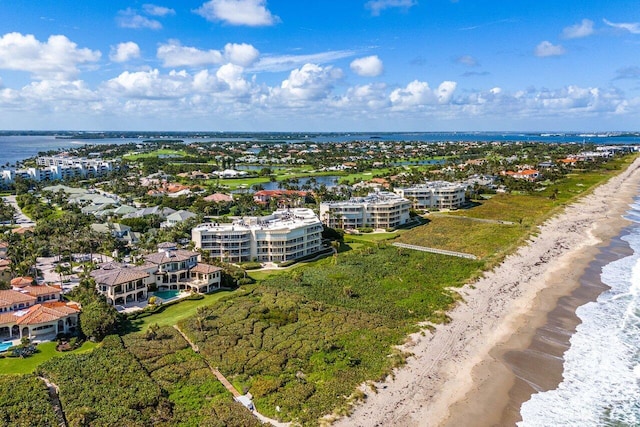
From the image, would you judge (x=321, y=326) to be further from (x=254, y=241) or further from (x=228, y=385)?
(x=254, y=241)

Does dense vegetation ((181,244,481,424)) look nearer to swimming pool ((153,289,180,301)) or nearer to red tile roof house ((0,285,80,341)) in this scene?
swimming pool ((153,289,180,301))

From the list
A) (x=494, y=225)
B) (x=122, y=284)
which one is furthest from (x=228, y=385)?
(x=494, y=225)

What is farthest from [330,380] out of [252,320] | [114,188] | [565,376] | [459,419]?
[114,188]

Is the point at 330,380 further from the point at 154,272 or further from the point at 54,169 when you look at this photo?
the point at 54,169

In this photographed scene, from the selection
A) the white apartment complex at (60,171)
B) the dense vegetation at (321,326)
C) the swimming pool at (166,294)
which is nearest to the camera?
the dense vegetation at (321,326)

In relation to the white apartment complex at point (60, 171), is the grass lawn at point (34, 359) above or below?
below

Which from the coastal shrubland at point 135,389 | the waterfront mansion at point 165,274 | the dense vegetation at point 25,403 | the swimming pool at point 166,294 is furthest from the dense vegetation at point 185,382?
the waterfront mansion at point 165,274

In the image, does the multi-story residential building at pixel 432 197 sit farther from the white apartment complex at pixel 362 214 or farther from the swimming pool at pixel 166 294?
the swimming pool at pixel 166 294
